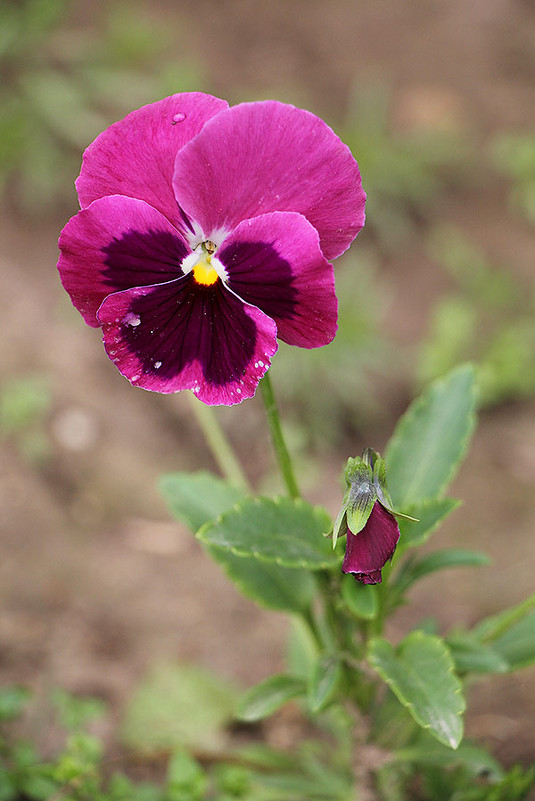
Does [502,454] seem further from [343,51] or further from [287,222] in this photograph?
[343,51]

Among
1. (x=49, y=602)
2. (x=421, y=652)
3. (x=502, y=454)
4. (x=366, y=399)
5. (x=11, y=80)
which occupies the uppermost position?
(x=11, y=80)

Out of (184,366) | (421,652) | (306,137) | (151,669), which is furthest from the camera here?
(151,669)

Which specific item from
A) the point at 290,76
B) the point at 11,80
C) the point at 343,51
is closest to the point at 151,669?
the point at 11,80

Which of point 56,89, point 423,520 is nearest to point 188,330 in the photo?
point 423,520

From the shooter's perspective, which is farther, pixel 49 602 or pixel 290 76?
pixel 290 76

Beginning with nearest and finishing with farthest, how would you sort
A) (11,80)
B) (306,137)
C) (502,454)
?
(306,137)
(502,454)
(11,80)

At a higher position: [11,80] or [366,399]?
[11,80]

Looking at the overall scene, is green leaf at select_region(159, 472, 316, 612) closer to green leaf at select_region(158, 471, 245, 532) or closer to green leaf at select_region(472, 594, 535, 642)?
green leaf at select_region(158, 471, 245, 532)

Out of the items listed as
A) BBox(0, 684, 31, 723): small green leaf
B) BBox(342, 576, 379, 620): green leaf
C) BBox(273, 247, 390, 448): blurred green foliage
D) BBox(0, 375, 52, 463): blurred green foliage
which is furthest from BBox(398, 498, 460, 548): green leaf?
BBox(273, 247, 390, 448): blurred green foliage
